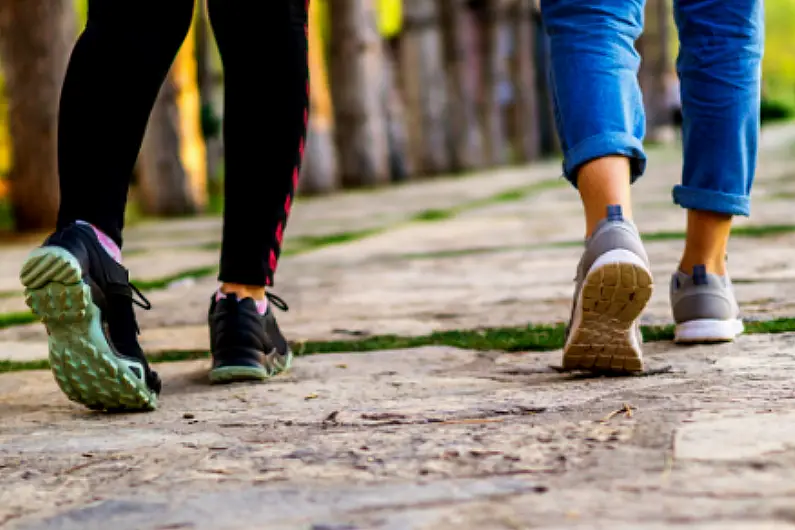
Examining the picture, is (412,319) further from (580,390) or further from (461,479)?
(461,479)

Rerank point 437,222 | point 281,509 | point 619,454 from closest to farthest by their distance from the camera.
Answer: point 281,509 → point 619,454 → point 437,222

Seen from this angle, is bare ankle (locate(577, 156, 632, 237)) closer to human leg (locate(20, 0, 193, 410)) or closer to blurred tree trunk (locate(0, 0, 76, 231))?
human leg (locate(20, 0, 193, 410))

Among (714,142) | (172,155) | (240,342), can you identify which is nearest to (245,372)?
(240,342)

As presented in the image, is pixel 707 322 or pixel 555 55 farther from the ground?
pixel 555 55

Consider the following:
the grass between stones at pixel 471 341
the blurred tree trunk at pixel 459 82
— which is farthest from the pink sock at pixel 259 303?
the blurred tree trunk at pixel 459 82

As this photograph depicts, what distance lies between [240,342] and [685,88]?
91 cm

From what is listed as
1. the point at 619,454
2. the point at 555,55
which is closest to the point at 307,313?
the point at 555,55

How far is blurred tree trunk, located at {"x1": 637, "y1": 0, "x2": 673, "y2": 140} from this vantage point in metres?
Answer: 20.2

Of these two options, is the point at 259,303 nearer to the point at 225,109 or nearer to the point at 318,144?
the point at 225,109

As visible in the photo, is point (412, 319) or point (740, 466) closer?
point (740, 466)

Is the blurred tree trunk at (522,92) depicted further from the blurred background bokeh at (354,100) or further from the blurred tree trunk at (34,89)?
the blurred tree trunk at (34,89)

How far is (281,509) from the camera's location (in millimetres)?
1219

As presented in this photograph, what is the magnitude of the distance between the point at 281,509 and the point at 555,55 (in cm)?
101

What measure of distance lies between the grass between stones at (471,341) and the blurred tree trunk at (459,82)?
11.0 m
